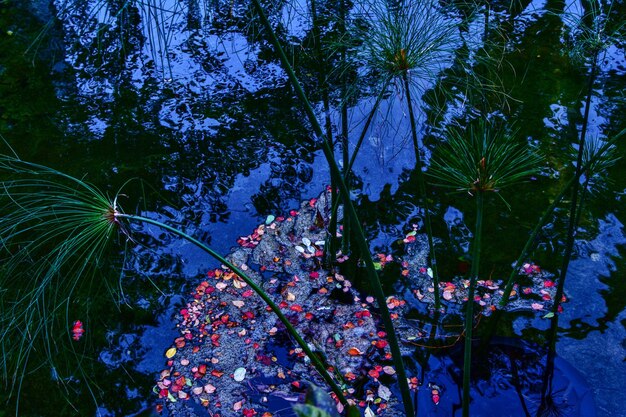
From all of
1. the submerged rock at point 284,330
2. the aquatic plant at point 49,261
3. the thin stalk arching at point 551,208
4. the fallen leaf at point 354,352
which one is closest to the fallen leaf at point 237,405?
the submerged rock at point 284,330

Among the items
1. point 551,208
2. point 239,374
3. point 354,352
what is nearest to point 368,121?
point 551,208

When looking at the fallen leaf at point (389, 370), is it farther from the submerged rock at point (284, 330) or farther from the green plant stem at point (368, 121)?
the green plant stem at point (368, 121)

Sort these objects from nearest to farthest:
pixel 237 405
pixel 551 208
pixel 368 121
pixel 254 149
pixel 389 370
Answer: pixel 551 208
pixel 368 121
pixel 237 405
pixel 389 370
pixel 254 149

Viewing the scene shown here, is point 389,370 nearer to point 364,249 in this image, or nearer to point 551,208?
point 551,208

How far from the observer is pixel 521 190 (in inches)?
118

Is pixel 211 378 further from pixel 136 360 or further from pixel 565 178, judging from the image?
pixel 565 178

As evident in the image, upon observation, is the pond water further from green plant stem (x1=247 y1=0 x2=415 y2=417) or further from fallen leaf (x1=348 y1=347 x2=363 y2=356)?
green plant stem (x1=247 y1=0 x2=415 y2=417)

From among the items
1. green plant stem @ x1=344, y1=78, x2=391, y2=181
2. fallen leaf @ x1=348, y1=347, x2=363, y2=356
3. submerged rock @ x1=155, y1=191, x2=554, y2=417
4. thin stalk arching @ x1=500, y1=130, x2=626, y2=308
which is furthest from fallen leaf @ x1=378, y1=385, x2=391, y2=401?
green plant stem @ x1=344, y1=78, x2=391, y2=181

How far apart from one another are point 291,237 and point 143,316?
79cm

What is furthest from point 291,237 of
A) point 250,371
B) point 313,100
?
point 313,100

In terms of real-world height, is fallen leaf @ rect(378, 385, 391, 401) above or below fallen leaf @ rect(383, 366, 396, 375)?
below

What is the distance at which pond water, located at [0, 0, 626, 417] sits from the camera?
2.39 meters

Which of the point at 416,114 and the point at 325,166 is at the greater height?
the point at 416,114

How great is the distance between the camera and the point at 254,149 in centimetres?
345
